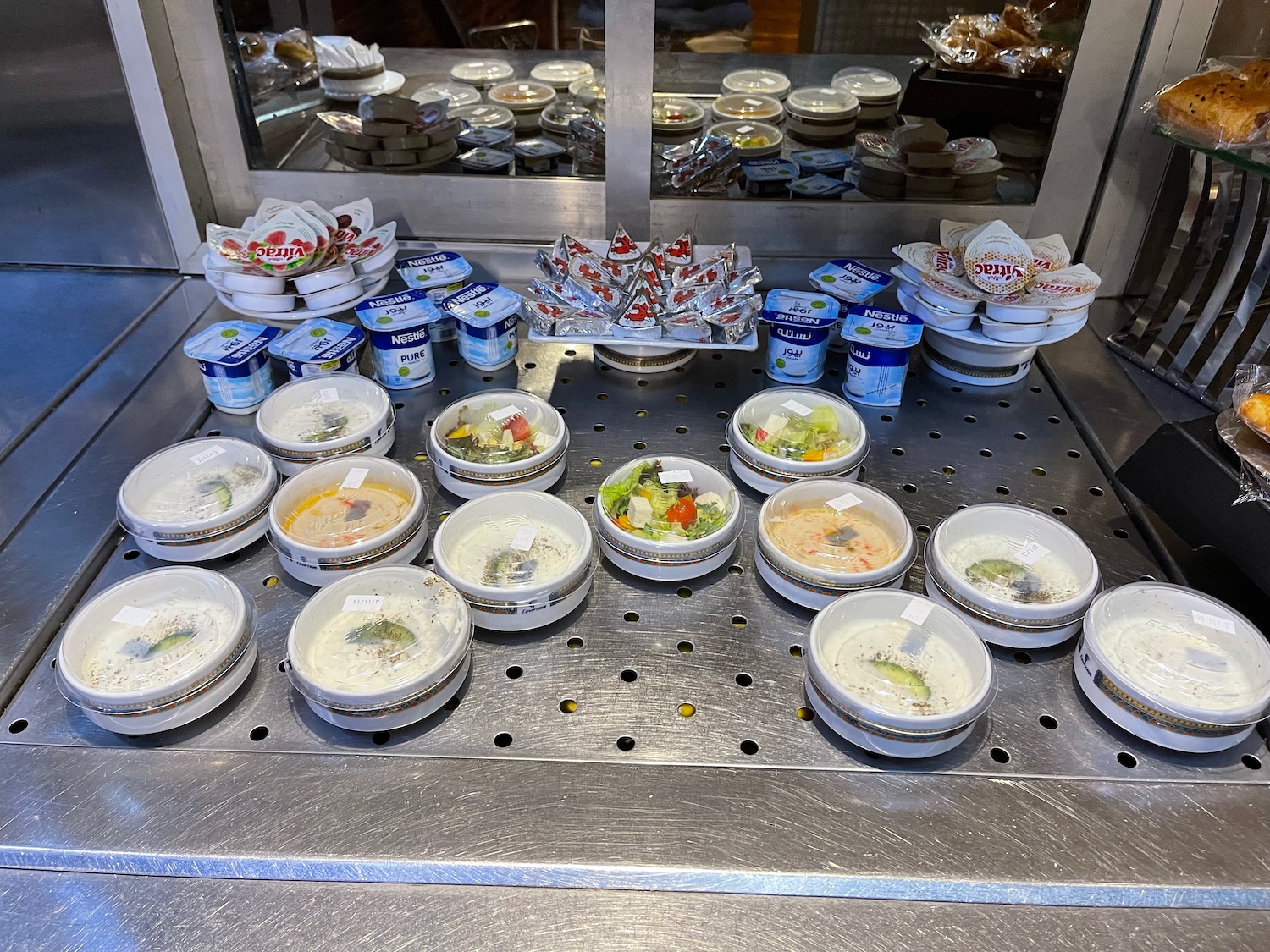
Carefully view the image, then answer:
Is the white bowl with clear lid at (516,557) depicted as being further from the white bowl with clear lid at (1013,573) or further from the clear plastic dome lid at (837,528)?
the white bowl with clear lid at (1013,573)

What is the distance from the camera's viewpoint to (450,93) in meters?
1.54

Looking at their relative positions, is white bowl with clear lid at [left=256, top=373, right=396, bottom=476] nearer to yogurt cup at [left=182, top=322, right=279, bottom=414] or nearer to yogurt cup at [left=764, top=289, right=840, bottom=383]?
yogurt cup at [left=182, top=322, right=279, bottom=414]

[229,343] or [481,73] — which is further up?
[481,73]

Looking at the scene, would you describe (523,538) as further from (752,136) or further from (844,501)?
(752,136)

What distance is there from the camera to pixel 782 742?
2.68ft

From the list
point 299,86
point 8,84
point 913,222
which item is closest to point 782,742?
point 913,222

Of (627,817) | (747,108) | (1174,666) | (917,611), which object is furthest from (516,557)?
(747,108)

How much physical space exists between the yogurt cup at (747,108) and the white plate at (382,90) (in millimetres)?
525

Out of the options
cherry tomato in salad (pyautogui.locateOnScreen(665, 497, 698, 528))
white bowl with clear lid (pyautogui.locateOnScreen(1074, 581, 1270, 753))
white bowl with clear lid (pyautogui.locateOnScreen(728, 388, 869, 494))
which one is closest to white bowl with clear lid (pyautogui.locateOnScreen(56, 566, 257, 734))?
cherry tomato in salad (pyautogui.locateOnScreen(665, 497, 698, 528))

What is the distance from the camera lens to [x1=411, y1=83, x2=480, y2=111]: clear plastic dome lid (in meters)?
1.51

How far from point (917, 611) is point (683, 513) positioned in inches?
10.4

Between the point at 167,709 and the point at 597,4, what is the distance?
3.36 feet

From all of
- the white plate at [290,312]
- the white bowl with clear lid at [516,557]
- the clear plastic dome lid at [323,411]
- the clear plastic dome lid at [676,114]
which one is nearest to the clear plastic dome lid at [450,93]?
the clear plastic dome lid at [676,114]

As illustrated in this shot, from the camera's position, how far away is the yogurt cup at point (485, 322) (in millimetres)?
1230
